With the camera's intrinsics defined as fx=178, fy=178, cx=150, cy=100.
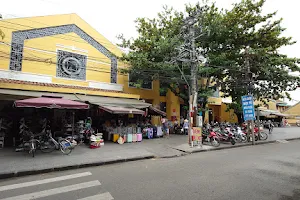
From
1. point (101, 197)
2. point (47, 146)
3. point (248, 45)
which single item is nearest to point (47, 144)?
point (47, 146)

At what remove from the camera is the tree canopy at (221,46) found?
45.5 feet

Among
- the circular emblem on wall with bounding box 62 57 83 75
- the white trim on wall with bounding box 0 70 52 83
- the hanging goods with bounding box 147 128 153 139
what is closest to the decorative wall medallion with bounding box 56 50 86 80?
the circular emblem on wall with bounding box 62 57 83 75

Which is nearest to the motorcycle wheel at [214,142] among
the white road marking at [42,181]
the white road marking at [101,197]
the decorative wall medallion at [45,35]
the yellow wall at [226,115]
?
the white road marking at [42,181]

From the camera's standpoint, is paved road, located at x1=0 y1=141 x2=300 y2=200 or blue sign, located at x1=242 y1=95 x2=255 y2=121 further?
blue sign, located at x1=242 y1=95 x2=255 y2=121

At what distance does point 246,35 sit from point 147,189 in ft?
48.3

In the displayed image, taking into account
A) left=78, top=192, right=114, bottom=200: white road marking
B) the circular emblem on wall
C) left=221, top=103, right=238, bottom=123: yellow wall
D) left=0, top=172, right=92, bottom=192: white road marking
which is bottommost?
left=0, top=172, right=92, bottom=192: white road marking

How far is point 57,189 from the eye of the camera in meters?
4.48

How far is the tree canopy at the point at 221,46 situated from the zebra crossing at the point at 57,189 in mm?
10032

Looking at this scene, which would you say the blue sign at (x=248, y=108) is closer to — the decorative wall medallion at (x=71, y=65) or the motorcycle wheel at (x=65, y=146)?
the motorcycle wheel at (x=65, y=146)

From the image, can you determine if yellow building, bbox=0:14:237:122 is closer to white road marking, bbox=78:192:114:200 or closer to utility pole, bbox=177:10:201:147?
utility pole, bbox=177:10:201:147

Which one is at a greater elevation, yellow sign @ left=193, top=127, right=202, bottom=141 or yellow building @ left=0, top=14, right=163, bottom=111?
yellow building @ left=0, top=14, right=163, bottom=111

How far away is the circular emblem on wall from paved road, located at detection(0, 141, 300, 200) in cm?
936

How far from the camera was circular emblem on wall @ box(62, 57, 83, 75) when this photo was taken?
13.3m

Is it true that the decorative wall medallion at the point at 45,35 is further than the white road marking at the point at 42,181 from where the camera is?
Yes
